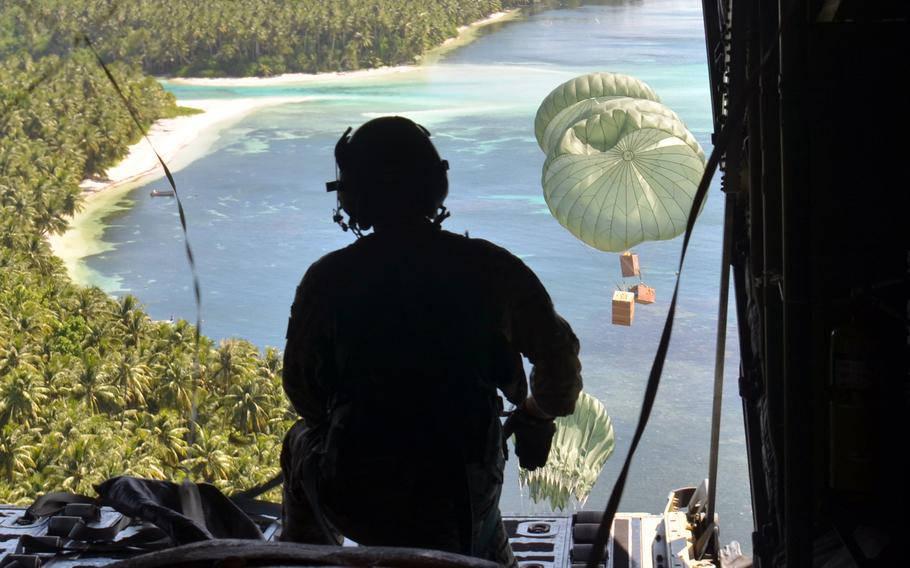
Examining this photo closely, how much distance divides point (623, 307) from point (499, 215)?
863cm

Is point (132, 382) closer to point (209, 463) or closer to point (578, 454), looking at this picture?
point (209, 463)

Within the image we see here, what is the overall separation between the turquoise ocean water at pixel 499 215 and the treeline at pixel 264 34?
1.19 m

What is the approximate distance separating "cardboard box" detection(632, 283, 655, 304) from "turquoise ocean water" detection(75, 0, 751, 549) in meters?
1.19

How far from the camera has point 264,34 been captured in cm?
4778

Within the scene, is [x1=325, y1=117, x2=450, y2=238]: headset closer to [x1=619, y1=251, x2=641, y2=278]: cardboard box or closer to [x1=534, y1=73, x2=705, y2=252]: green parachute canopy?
A: [x1=534, y1=73, x2=705, y2=252]: green parachute canopy

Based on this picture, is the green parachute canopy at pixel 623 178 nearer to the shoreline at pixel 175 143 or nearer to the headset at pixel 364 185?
the headset at pixel 364 185

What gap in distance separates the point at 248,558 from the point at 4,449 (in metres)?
31.2

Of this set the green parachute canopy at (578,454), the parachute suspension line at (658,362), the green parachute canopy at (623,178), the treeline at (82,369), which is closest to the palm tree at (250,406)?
the treeline at (82,369)

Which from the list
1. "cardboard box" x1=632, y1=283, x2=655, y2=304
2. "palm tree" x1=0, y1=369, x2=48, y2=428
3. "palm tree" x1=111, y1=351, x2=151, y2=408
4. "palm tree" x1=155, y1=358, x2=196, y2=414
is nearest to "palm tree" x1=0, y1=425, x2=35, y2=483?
"palm tree" x1=0, y1=369, x2=48, y2=428

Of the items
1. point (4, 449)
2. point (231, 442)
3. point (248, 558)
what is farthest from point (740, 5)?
point (231, 442)

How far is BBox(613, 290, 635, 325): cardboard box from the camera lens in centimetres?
4062

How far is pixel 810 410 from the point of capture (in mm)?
1837

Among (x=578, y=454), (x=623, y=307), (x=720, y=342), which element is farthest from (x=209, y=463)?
(x=720, y=342)

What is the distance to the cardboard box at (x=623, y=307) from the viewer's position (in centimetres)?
4062
